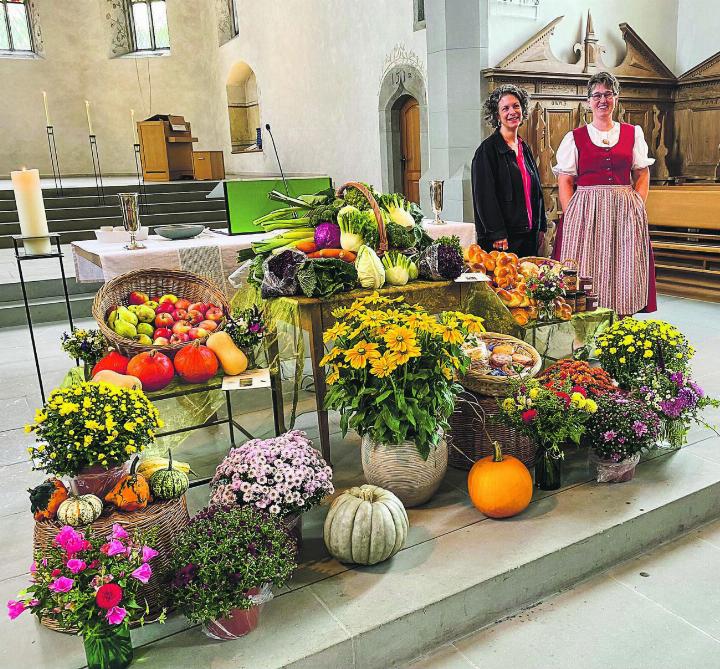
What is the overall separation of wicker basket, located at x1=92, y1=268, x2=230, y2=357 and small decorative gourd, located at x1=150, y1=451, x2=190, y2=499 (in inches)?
30.3

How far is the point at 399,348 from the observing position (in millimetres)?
2172

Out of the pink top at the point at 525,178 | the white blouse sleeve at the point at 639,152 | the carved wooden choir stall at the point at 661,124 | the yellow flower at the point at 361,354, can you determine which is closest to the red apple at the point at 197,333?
the yellow flower at the point at 361,354

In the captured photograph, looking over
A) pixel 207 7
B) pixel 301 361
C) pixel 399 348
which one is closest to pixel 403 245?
pixel 301 361

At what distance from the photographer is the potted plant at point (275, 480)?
6.67 ft

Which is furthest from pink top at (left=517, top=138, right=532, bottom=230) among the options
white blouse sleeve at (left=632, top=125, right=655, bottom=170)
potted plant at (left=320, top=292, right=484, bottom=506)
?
potted plant at (left=320, top=292, right=484, bottom=506)

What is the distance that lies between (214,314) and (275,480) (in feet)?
3.17

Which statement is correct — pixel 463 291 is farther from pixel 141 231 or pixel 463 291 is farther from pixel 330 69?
pixel 330 69

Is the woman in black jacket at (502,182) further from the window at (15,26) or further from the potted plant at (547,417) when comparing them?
the window at (15,26)

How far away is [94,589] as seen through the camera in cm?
160

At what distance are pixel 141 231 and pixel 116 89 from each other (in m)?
12.3

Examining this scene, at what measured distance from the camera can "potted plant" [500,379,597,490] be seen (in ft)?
7.77

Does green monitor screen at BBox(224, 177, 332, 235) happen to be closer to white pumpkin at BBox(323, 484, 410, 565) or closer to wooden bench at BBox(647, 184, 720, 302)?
white pumpkin at BBox(323, 484, 410, 565)

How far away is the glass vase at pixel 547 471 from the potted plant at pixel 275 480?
2.67 ft

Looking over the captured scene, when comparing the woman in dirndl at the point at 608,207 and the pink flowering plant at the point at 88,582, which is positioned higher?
the woman in dirndl at the point at 608,207
